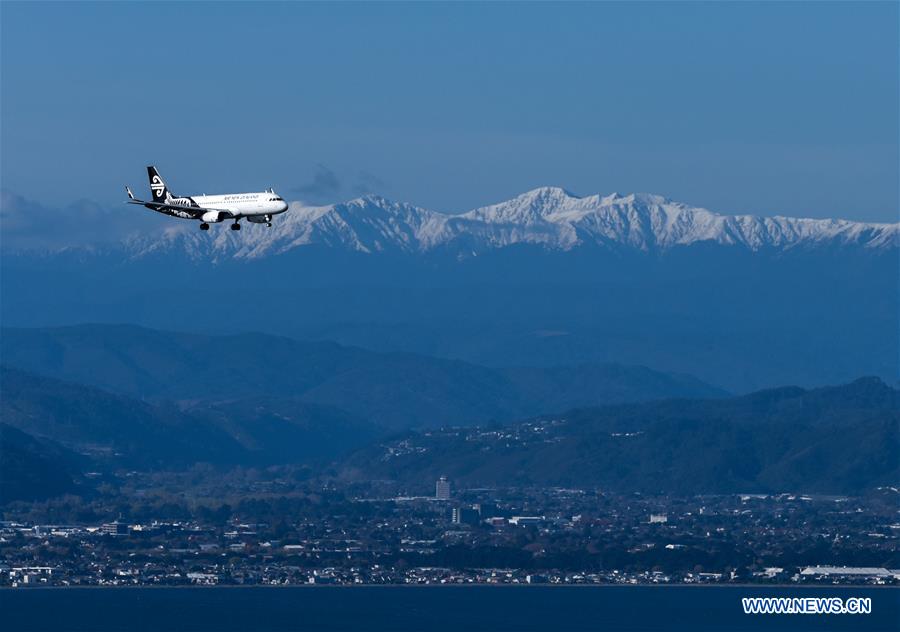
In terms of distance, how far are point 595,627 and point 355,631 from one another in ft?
60.8

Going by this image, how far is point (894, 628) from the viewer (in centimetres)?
19912

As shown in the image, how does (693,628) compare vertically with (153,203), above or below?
below

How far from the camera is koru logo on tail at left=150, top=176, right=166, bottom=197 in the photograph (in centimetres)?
13674

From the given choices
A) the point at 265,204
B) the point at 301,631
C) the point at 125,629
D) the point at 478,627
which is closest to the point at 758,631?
the point at 478,627

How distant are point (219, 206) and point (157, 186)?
4.04 metres

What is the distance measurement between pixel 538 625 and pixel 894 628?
1089 inches

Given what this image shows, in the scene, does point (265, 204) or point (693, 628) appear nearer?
point (265, 204)

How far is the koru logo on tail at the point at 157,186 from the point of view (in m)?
137

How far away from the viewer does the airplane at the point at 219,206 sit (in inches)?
5281

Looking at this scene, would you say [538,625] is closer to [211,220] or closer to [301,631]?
[301,631]

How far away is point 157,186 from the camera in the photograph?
137 metres

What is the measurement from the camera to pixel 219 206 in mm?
135375

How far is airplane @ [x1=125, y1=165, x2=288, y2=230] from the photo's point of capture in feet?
440

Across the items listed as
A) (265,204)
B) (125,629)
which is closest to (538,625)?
(125,629)
